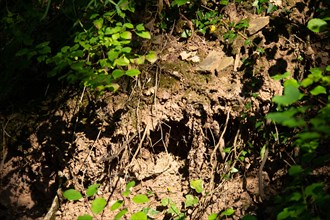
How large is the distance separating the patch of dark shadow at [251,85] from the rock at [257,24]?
441 mm

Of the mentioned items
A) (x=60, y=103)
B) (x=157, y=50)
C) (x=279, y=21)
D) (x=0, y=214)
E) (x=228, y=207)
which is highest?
(x=279, y=21)

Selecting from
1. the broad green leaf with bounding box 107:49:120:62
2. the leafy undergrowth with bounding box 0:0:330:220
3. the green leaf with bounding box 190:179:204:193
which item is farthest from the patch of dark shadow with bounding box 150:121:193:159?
the broad green leaf with bounding box 107:49:120:62

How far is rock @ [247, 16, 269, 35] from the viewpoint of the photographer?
3.09 metres

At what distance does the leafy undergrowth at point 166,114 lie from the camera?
280cm

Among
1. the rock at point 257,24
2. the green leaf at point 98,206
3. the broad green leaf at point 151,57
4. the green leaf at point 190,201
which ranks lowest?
the green leaf at point 190,201

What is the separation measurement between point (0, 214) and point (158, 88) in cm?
166

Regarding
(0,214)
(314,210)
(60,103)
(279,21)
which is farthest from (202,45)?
(0,214)

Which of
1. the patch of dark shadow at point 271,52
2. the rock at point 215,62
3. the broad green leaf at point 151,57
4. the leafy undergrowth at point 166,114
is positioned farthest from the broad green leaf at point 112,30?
the patch of dark shadow at point 271,52

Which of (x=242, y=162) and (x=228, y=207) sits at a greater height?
(x=242, y=162)

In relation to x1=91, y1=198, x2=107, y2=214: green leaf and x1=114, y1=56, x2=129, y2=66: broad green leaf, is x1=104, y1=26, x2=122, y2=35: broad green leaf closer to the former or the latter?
x1=114, y1=56, x2=129, y2=66: broad green leaf

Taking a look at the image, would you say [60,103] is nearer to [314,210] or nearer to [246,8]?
[246,8]

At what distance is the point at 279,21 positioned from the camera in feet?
10.2

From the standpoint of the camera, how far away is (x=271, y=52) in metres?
2.99

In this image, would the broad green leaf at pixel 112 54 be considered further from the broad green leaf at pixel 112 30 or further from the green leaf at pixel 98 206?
the green leaf at pixel 98 206
